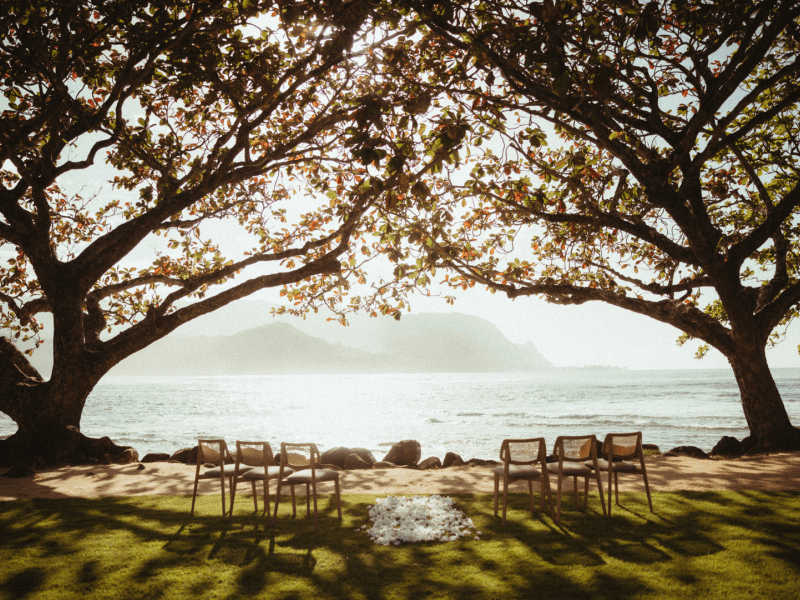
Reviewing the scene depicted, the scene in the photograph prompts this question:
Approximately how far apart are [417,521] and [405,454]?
256 inches

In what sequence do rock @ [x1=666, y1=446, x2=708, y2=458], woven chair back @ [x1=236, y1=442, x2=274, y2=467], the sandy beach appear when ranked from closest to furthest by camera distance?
woven chair back @ [x1=236, y1=442, x2=274, y2=467], the sandy beach, rock @ [x1=666, y1=446, x2=708, y2=458]

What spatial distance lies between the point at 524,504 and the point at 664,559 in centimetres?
227

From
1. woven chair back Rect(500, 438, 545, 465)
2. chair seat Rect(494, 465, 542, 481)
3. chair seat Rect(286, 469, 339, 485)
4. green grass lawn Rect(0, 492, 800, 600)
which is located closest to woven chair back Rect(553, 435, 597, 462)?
woven chair back Rect(500, 438, 545, 465)

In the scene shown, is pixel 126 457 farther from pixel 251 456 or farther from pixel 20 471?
pixel 251 456

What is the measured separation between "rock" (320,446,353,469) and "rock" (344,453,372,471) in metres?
0.11

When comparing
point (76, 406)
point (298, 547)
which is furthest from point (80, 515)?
point (76, 406)

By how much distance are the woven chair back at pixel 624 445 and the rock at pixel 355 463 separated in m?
5.71

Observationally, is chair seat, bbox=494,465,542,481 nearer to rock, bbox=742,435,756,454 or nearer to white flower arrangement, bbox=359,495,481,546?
white flower arrangement, bbox=359,495,481,546

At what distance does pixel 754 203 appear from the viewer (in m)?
11.9

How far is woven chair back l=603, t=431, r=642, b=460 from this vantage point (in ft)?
19.8

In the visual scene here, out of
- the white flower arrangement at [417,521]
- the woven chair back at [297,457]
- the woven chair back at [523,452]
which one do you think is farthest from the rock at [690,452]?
the woven chair back at [297,457]

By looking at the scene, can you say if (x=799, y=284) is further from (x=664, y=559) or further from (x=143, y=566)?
(x=143, y=566)

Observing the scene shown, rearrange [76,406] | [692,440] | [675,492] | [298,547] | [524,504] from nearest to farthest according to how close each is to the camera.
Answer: [298,547] → [524,504] → [675,492] → [76,406] → [692,440]

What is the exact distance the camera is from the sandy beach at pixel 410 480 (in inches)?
288
